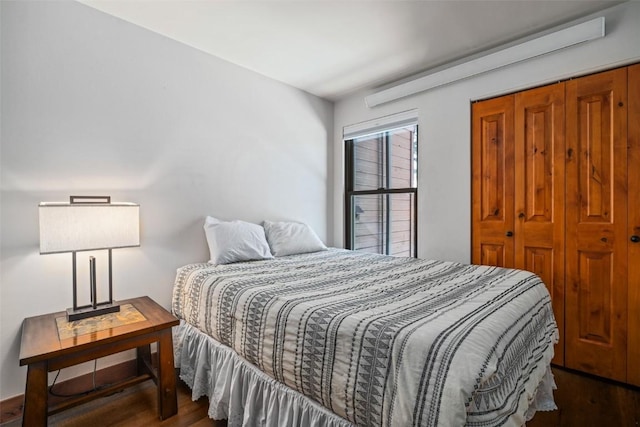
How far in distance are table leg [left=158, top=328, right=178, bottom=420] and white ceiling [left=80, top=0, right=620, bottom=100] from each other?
2.01 metres

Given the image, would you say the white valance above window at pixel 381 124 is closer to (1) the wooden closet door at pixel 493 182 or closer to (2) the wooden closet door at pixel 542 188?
(1) the wooden closet door at pixel 493 182

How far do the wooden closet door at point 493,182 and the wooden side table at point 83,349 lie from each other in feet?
7.77

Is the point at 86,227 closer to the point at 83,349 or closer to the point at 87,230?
the point at 87,230

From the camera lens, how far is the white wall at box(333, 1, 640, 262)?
2.24 metres

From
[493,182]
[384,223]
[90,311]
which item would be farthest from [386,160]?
[90,311]

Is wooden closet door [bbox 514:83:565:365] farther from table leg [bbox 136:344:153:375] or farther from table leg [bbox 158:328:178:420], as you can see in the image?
table leg [bbox 136:344:153:375]

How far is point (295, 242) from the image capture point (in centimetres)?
283

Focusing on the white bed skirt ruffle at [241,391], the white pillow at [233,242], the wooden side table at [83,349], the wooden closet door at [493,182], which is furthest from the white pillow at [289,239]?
the wooden closet door at [493,182]

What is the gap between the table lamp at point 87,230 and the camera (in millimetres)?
Answer: 1551

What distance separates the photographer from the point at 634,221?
197 centimetres

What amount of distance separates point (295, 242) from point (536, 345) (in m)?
1.89

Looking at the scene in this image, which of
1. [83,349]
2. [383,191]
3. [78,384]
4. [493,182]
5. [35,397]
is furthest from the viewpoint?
[383,191]

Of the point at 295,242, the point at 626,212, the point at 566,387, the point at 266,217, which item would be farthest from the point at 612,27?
the point at 266,217

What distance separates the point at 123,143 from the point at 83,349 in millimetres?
1321
